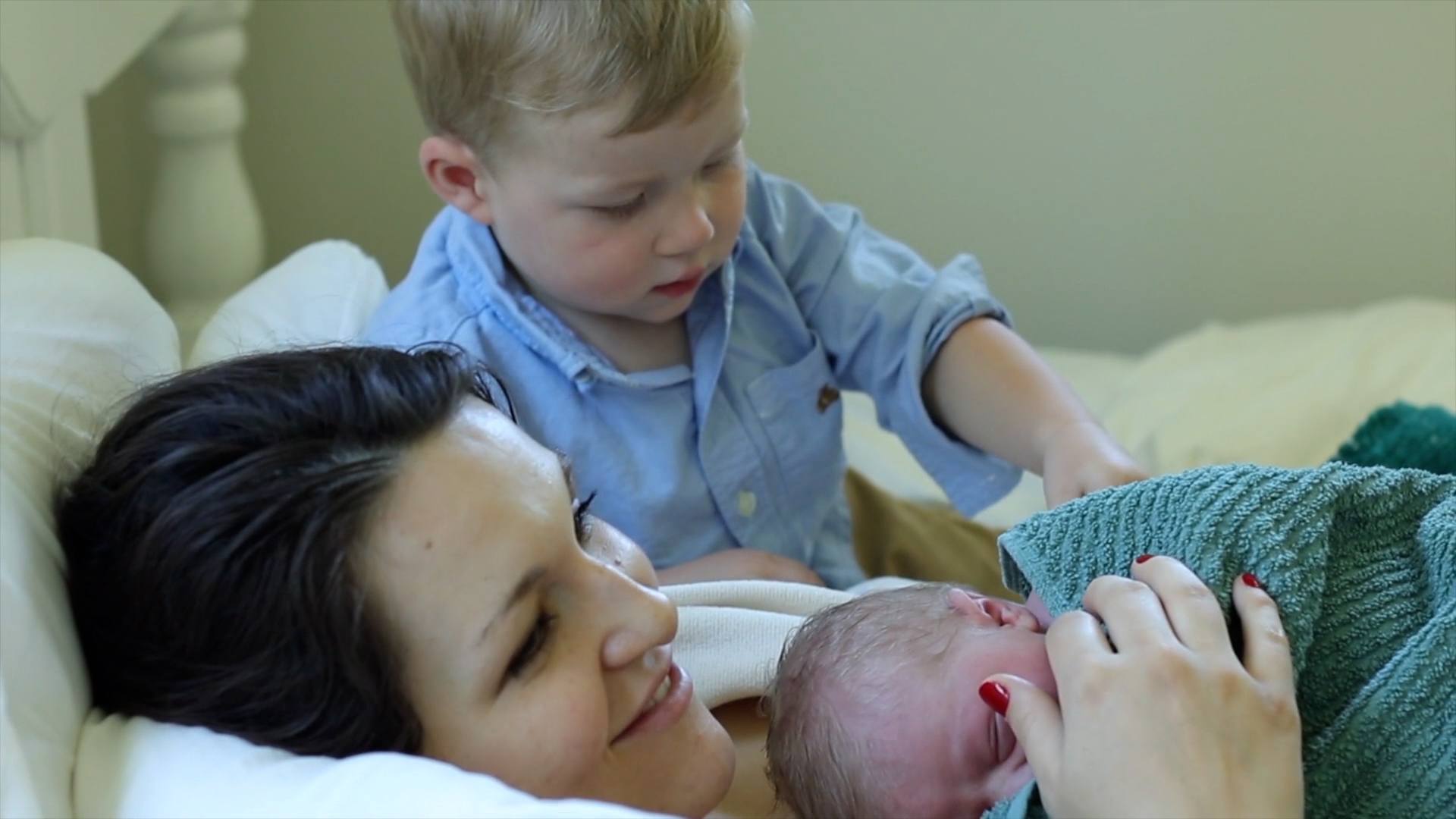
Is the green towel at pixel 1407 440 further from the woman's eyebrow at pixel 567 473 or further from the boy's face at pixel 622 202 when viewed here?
the woman's eyebrow at pixel 567 473

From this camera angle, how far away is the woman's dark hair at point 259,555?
0.76 m

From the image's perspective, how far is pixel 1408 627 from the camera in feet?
2.68

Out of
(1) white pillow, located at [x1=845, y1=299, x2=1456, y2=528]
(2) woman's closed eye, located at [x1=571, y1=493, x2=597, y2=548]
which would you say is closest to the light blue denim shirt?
(1) white pillow, located at [x1=845, y1=299, x2=1456, y2=528]

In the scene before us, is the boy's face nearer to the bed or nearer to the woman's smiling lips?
the bed

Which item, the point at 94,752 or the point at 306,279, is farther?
the point at 306,279

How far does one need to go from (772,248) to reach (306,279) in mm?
434

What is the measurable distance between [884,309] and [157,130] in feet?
2.75

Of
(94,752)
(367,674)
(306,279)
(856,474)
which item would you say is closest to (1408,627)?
(367,674)

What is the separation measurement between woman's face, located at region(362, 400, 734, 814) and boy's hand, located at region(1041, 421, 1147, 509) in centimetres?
44

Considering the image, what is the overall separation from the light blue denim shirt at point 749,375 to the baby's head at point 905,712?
0.40m

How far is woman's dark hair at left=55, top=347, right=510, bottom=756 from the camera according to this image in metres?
0.76

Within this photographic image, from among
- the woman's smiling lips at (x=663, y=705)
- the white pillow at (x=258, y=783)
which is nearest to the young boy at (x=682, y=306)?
the woman's smiling lips at (x=663, y=705)

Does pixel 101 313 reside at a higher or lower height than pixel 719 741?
higher

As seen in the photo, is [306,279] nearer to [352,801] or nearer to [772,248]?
[772,248]
